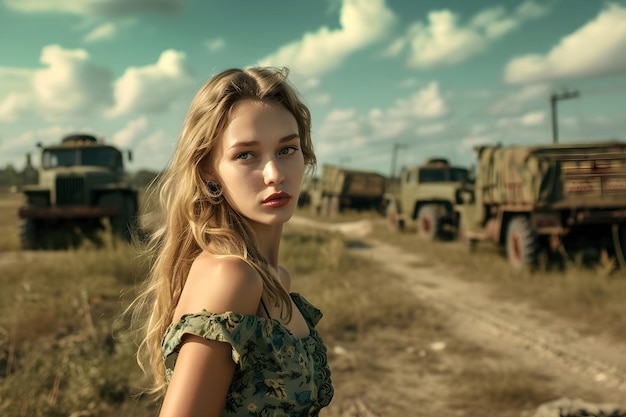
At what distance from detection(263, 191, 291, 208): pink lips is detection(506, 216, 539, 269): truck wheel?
7.95 m

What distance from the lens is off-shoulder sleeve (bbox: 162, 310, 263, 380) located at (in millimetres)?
1007

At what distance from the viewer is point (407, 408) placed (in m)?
3.92

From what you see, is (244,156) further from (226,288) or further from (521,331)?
(521,331)

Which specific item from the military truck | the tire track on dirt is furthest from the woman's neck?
the military truck

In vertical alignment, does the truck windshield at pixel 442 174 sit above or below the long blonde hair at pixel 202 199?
above

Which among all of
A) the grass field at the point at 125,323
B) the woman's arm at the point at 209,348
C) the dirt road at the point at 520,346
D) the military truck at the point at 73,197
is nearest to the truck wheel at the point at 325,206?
A: the military truck at the point at 73,197

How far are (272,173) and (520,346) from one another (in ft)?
15.8

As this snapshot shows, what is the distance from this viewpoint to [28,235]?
36.6ft

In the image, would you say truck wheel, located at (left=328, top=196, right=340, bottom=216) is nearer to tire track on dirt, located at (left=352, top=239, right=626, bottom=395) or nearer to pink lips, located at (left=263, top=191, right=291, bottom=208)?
tire track on dirt, located at (left=352, top=239, right=626, bottom=395)

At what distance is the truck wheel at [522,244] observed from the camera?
27.7 feet

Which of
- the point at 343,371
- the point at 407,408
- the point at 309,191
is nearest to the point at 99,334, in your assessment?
the point at 343,371

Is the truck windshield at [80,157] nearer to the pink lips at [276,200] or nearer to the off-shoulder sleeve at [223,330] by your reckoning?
the pink lips at [276,200]

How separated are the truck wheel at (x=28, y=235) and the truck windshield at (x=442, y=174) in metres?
9.30

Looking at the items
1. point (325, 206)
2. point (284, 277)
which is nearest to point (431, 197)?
point (325, 206)
